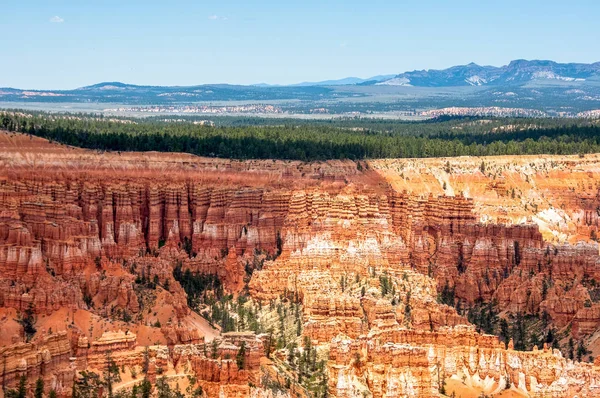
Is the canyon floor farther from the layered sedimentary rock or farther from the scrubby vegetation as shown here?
the scrubby vegetation

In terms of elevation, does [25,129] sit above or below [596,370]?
above

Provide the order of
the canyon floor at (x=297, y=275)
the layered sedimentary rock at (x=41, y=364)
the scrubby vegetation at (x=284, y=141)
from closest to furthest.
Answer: the layered sedimentary rock at (x=41, y=364) → the canyon floor at (x=297, y=275) → the scrubby vegetation at (x=284, y=141)

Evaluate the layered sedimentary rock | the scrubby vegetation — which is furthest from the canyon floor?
the scrubby vegetation

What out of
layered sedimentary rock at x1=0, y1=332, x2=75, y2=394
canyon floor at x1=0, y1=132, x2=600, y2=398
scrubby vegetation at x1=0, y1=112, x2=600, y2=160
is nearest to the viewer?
layered sedimentary rock at x1=0, y1=332, x2=75, y2=394

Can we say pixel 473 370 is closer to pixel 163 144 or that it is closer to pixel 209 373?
pixel 209 373

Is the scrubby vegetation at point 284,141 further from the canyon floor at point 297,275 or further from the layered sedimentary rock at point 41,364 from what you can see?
the layered sedimentary rock at point 41,364

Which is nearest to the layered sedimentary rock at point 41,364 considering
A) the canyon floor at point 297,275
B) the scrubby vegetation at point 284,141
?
the canyon floor at point 297,275

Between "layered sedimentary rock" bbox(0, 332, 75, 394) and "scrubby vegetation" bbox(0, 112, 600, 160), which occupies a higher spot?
"scrubby vegetation" bbox(0, 112, 600, 160)

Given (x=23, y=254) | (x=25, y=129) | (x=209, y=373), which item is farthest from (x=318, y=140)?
(x=209, y=373)
